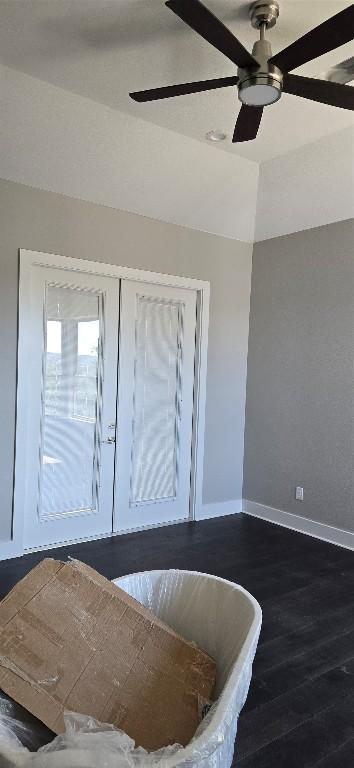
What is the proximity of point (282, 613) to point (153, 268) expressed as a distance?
2.84 meters

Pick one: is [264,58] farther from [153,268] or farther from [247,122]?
[153,268]

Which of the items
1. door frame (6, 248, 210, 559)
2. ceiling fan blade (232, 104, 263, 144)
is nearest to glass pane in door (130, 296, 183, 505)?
door frame (6, 248, 210, 559)

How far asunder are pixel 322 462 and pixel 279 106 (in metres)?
2.77

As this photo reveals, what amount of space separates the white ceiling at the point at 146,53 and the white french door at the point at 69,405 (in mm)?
1333

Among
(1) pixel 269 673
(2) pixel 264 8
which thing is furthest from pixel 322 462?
(2) pixel 264 8

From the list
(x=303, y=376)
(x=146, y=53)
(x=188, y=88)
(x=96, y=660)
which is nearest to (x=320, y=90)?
(x=188, y=88)

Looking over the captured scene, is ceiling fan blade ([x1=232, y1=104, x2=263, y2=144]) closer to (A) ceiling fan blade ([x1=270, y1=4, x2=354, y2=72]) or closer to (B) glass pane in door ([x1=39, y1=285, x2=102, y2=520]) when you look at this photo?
(A) ceiling fan blade ([x1=270, y1=4, x2=354, y2=72])

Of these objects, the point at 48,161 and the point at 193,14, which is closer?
the point at 193,14

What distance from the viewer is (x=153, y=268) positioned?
14.4ft

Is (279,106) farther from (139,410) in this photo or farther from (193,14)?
(139,410)

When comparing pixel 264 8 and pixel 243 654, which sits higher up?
pixel 264 8

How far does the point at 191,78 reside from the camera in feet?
9.88

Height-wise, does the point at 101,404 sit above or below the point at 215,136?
below

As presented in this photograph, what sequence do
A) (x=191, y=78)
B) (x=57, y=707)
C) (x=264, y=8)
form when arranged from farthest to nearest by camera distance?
(x=191, y=78) → (x=264, y=8) → (x=57, y=707)
